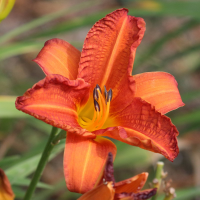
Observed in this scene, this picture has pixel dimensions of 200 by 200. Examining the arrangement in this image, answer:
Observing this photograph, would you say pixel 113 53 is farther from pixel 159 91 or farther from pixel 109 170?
pixel 109 170

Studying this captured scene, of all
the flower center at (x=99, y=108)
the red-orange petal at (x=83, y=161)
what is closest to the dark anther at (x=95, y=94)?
the flower center at (x=99, y=108)

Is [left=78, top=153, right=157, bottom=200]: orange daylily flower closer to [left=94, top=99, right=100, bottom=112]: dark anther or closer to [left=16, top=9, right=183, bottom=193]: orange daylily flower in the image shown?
[left=16, top=9, right=183, bottom=193]: orange daylily flower

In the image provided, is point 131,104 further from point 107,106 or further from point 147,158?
point 147,158

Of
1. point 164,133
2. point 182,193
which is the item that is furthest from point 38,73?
point 164,133

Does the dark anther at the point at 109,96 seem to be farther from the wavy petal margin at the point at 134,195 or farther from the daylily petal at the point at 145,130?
the wavy petal margin at the point at 134,195

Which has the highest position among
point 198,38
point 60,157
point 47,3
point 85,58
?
point 85,58
